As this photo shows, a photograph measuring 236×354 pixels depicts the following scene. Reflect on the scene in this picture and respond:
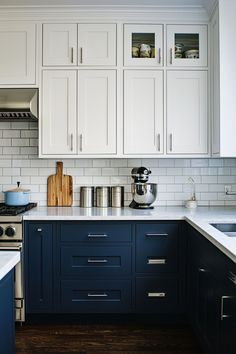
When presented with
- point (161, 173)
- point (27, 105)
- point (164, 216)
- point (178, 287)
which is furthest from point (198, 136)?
point (27, 105)

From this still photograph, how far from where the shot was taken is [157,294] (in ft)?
9.41


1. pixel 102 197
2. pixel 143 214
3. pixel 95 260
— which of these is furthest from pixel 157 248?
pixel 102 197

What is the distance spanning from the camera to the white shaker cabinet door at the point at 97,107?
3.15m

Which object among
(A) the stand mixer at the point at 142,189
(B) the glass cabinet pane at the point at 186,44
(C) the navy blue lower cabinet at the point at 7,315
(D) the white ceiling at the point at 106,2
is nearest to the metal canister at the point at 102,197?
(A) the stand mixer at the point at 142,189

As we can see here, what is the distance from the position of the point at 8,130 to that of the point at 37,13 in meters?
1.11

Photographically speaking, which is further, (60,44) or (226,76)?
(60,44)

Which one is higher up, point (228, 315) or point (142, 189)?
point (142, 189)

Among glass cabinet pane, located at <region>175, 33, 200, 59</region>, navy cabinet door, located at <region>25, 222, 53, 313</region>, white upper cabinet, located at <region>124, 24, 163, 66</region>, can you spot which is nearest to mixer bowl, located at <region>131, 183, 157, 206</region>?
navy cabinet door, located at <region>25, 222, 53, 313</region>

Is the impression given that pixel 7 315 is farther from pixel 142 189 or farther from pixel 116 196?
pixel 116 196

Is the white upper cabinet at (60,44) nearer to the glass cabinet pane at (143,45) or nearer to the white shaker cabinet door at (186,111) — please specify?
the glass cabinet pane at (143,45)

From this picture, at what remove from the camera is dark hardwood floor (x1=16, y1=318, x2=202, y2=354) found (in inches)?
99.2

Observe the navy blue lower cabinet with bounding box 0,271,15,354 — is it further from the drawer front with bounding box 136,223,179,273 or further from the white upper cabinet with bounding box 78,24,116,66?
the white upper cabinet with bounding box 78,24,116,66

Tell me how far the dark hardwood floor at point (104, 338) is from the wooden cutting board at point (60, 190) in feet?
3.59

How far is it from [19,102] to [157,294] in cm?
200
